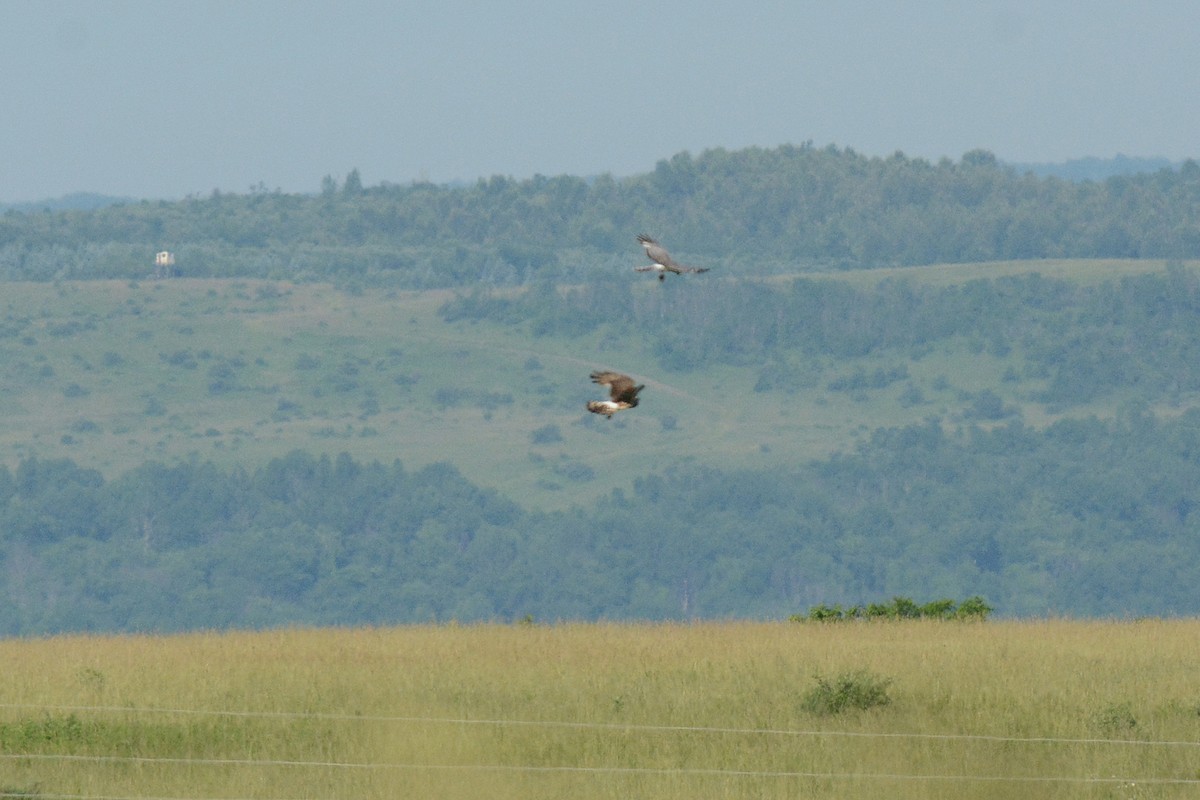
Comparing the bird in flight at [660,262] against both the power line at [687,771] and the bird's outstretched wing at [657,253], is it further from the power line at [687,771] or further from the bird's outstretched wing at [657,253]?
the power line at [687,771]

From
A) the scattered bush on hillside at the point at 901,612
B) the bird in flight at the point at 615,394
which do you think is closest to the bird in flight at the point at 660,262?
the bird in flight at the point at 615,394

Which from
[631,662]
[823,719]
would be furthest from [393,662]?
[823,719]

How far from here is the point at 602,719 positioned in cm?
2084

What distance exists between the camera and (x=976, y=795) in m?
17.6

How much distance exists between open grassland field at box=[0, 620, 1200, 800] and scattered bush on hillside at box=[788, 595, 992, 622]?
346cm

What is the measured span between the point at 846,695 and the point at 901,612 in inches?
401

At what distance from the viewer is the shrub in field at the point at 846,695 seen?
21.2 m

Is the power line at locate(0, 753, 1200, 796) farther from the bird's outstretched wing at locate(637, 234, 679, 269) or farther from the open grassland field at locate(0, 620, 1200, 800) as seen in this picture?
the bird's outstretched wing at locate(637, 234, 679, 269)

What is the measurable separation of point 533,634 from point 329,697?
6.06m

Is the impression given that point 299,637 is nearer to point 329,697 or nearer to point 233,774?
point 329,697

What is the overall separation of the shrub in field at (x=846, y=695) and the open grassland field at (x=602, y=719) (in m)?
0.09

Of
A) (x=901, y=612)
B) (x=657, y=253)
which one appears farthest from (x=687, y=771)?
(x=901, y=612)

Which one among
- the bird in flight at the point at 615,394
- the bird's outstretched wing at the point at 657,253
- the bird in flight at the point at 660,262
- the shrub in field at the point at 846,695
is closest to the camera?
the bird in flight at the point at 615,394

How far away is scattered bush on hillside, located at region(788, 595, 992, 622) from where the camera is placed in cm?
3075
